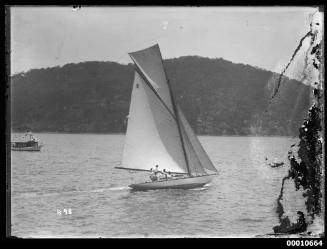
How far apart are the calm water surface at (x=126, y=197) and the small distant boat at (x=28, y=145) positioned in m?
0.09

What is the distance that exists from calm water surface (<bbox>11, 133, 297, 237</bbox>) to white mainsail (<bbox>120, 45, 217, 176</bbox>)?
0.37 meters

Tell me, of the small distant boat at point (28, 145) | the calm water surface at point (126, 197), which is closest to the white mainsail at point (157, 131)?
the calm water surface at point (126, 197)

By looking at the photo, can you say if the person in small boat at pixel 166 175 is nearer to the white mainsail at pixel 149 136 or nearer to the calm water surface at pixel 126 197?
the white mainsail at pixel 149 136

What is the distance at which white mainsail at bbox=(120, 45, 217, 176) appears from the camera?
17297 mm

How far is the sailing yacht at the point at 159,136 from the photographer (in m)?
17.2

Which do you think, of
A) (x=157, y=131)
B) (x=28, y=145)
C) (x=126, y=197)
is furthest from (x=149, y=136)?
(x=28, y=145)

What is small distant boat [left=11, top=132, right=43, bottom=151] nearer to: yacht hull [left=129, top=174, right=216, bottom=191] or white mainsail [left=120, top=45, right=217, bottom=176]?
white mainsail [left=120, top=45, right=217, bottom=176]

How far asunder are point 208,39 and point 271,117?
60.6 inches

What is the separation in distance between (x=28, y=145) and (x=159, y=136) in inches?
90.0

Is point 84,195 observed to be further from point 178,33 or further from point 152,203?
point 178,33

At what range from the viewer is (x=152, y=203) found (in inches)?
674

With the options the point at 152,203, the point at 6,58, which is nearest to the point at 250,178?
the point at 152,203

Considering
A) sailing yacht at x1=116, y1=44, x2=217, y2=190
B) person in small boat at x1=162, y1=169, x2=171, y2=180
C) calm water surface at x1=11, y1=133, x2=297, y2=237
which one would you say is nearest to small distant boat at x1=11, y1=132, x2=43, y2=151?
calm water surface at x1=11, y1=133, x2=297, y2=237

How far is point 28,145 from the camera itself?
54.3 ft
